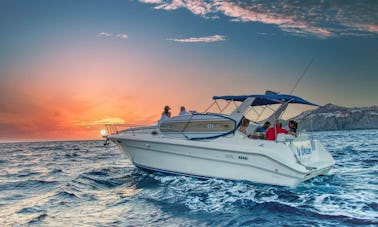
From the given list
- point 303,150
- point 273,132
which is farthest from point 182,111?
point 303,150

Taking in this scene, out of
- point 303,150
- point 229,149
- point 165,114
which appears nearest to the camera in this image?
point 229,149

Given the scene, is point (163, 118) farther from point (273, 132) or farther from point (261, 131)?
point (273, 132)

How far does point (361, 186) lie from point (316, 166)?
1.38 m

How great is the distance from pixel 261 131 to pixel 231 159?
1764 millimetres

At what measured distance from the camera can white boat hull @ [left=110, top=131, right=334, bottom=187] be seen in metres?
9.55

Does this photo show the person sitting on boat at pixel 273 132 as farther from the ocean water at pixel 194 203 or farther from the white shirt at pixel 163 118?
the white shirt at pixel 163 118

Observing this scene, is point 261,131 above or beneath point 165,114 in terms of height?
beneath

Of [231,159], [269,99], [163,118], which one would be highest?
→ [269,99]

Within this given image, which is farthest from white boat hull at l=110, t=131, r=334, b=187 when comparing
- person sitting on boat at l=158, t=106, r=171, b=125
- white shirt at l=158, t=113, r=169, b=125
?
person sitting on boat at l=158, t=106, r=171, b=125

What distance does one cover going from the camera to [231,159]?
10219mm

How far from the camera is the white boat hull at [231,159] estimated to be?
9.55 meters

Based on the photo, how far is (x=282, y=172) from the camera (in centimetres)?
951

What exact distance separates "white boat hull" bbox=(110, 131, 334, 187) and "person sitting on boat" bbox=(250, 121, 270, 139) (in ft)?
1.36

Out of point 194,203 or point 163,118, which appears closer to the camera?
point 194,203
